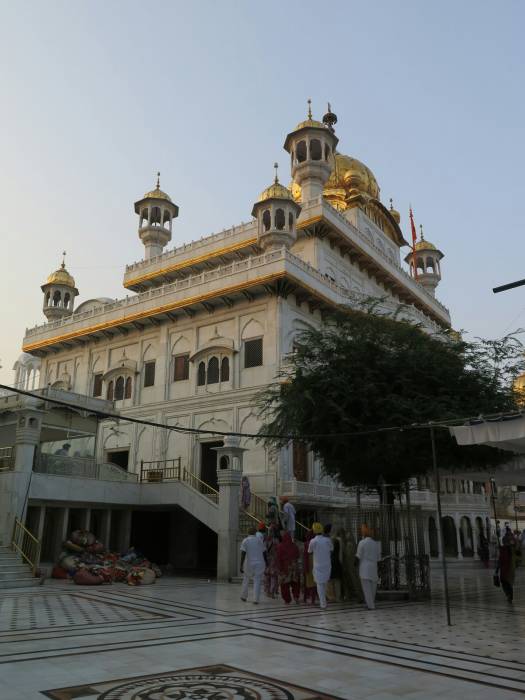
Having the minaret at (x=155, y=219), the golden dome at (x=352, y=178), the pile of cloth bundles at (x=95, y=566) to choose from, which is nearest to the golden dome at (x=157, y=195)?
the minaret at (x=155, y=219)

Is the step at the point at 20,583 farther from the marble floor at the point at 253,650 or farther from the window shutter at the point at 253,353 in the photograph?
the window shutter at the point at 253,353

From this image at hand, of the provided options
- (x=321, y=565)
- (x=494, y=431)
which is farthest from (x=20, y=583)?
(x=494, y=431)

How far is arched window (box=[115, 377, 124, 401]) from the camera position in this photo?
26766mm

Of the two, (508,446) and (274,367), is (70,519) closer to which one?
(274,367)

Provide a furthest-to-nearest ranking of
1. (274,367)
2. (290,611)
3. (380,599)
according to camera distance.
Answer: (274,367) < (380,599) < (290,611)

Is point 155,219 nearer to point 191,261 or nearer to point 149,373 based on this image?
point 191,261

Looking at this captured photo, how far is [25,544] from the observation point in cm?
1516

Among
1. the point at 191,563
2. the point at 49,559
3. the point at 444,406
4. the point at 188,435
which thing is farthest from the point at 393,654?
the point at 188,435

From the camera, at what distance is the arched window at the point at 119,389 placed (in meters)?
26.8

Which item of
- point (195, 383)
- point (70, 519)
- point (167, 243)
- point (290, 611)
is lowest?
point (290, 611)

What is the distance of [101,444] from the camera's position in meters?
26.8

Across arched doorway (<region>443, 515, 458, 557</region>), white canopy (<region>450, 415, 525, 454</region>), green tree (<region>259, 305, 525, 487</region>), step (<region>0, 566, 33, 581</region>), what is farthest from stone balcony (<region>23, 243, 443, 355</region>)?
arched doorway (<region>443, 515, 458, 557</region>)

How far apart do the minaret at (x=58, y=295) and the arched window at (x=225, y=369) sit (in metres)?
13.4

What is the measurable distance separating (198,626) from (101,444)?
19739 millimetres
